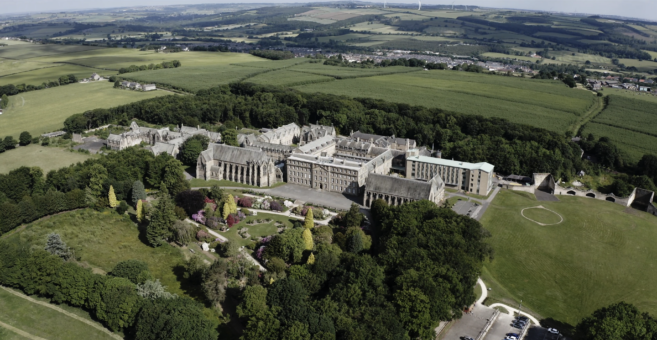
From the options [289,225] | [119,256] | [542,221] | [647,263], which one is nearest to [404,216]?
[289,225]

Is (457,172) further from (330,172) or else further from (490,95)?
(490,95)

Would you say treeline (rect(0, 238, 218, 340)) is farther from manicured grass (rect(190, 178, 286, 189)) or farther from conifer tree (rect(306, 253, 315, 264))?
manicured grass (rect(190, 178, 286, 189))

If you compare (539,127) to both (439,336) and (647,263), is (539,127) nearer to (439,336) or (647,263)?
(647,263)

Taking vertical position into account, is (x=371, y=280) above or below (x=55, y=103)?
above

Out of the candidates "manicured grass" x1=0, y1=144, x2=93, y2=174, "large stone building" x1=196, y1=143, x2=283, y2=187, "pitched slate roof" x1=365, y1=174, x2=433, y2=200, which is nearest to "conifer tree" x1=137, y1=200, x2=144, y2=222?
"large stone building" x1=196, y1=143, x2=283, y2=187

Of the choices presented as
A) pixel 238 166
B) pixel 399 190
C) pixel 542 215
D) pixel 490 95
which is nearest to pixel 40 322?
pixel 238 166
